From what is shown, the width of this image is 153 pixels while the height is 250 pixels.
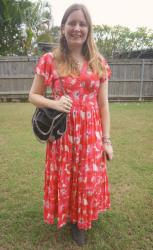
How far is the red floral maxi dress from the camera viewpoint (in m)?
1.80

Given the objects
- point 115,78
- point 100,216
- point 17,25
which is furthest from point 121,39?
point 100,216

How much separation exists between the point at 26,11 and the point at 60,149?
46.8 feet

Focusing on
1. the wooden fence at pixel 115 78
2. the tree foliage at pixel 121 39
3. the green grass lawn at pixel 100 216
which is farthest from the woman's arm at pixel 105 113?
the tree foliage at pixel 121 39

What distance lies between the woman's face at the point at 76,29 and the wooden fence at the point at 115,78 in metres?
8.43

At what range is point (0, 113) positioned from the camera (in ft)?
24.9

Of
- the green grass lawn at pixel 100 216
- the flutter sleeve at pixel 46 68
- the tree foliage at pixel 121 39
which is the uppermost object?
the tree foliage at pixel 121 39

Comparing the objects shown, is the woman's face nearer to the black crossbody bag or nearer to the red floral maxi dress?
the red floral maxi dress

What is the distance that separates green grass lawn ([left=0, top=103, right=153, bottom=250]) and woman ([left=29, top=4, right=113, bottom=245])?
0.82ft

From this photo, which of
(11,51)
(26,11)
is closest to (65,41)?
(11,51)

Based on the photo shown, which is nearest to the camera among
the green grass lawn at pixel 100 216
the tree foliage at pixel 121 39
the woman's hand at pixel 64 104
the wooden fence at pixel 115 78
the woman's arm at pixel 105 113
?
the woman's hand at pixel 64 104

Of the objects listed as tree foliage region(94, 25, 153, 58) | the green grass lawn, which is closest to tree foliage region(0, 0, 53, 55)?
tree foliage region(94, 25, 153, 58)

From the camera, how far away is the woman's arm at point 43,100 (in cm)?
173

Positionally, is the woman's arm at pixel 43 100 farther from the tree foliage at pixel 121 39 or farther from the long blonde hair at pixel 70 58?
the tree foliage at pixel 121 39

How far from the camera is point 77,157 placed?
76.2 inches
